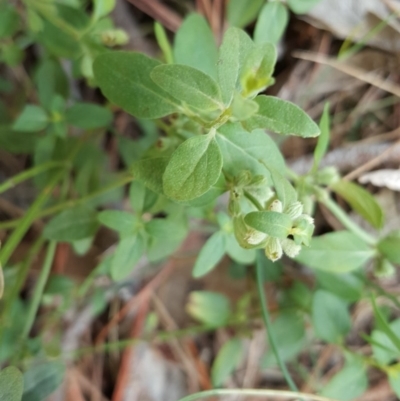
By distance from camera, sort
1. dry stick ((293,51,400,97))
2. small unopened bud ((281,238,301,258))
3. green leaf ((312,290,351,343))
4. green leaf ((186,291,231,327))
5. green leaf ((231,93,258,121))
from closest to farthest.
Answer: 1. green leaf ((231,93,258,121))
2. small unopened bud ((281,238,301,258))
3. green leaf ((312,290,351,343))
4. dry stick ((293,51,400,97))
5. green leaf ((186,291,231,327))

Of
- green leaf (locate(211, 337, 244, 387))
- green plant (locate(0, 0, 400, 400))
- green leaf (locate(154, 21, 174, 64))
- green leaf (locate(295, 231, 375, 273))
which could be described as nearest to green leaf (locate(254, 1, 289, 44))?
green plant (locate(0, 0, 400, 400))

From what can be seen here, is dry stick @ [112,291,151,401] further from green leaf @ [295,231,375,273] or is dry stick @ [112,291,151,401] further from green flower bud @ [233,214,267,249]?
green flower bud @ [233,214,267,249]

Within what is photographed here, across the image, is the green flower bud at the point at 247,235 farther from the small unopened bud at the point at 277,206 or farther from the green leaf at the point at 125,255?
the green leaf at the point at 125,255

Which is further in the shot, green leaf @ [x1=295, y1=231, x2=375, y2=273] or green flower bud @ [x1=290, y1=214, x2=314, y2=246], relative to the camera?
green leaf @ [x1=295, y1=231, x2=375, y2=273]

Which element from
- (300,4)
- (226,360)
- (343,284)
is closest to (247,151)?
(300,4)

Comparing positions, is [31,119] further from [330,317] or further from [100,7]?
[330,317]

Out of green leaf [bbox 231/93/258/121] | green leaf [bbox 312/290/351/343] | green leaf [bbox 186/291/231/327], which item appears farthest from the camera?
green leaf [bbox 186/291/231/327]

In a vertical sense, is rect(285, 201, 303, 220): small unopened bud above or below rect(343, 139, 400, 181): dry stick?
above
